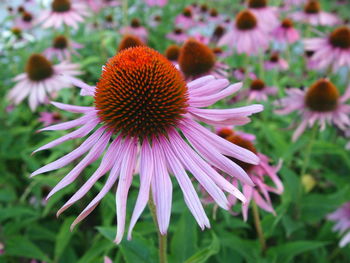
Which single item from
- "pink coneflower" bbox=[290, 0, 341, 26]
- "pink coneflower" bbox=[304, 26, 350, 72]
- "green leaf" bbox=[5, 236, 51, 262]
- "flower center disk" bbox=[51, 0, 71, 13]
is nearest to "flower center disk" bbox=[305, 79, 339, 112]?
"pink coneflower" bbox=[304, 26, 350, 72]

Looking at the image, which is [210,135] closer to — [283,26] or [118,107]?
[118,107]

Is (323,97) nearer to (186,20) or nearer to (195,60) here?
(195,60)

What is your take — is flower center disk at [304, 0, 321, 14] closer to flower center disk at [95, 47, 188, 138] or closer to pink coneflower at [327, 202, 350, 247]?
pink coneflower at [327, 202, 350, 247]

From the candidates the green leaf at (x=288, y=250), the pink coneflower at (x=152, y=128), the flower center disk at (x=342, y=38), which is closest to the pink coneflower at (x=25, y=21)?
the flower center disk at (x=342, y=38)

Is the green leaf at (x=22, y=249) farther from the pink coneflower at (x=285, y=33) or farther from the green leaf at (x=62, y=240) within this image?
the pink coneflower at (x=285, y=33)

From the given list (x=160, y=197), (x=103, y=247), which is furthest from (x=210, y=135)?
(x=103, y=247)

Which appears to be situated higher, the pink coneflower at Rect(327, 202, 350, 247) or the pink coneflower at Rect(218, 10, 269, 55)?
the pink coneflower at Rect(218, 10, 269, 55)
